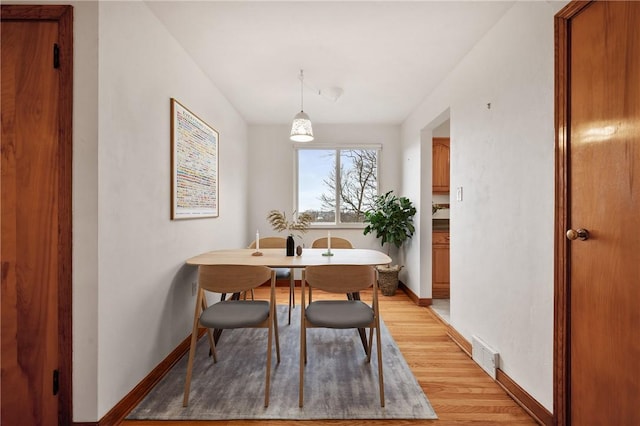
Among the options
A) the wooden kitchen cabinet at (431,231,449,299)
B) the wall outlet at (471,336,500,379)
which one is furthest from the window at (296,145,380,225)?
the wall outlet at (471,336,500,379)

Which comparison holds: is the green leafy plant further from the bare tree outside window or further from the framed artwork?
the framed artwork

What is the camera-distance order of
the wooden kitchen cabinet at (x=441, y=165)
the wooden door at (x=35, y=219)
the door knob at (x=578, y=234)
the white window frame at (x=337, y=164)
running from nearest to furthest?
the door knob at (x=578, y=234) → the wooden door at (x=35, y=219) → the wooden kitchen cabinet at (x=441, y=165) → the white window frame at (x=337, y=164)

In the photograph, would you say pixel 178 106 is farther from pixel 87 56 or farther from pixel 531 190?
pixel 531 190

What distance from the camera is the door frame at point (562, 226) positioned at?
1563mm

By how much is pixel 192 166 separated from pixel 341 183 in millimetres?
2732

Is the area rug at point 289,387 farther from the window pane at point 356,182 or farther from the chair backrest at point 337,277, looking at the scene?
the window pane at point 356,182

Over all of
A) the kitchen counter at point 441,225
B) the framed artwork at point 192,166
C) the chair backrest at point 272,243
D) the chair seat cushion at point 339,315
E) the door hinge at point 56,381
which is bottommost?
the door hinge at point 56,381

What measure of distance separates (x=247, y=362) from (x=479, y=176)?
→ 235 centimetres

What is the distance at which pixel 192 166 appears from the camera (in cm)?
272

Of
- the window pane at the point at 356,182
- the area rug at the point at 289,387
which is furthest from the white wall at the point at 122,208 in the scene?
the window pane at the point at 356,182

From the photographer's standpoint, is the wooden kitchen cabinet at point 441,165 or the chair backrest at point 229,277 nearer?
the chair backrest at point 229,277

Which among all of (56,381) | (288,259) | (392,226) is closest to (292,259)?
(288,259)

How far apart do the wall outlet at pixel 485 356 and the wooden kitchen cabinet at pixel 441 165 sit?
263 centimetres

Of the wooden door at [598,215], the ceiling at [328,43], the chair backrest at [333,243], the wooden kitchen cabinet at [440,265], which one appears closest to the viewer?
the wooden door at [598,215]
